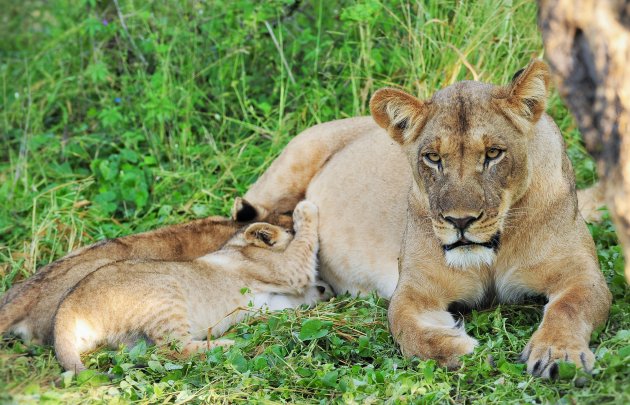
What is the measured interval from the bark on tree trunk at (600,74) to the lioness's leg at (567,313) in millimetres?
631

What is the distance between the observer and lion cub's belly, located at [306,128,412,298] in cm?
524

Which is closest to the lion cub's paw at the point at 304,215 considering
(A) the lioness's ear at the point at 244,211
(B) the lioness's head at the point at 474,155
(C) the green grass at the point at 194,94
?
(A) the lioness's ear at the point at 244,211

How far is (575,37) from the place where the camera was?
9.86 ft

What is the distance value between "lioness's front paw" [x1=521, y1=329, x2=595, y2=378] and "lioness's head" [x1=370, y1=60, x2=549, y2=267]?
487 mm

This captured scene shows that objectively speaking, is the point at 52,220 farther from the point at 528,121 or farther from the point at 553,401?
the point at 553,401

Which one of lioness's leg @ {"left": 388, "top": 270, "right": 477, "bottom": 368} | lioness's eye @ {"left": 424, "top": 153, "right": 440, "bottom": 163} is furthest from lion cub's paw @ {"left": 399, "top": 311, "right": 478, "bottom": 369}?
lioness's eye @ {"left": 424, "top": 153, "right": 440, "bottom": 163}

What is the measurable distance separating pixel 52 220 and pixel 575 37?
3.94 m

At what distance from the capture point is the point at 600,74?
295 cm

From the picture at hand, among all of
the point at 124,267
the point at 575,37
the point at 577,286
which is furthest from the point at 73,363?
the point at 575,37

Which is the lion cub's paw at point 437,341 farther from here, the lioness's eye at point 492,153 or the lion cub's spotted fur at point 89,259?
the lion cub's spotted fur at point 89,259

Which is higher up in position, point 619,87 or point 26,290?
point 619,87

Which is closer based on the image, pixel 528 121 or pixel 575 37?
pixel 575 37

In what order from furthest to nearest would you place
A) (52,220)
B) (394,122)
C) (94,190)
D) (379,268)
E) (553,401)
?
(94,190), (52,220), (379,268), (394,122), (553,401)

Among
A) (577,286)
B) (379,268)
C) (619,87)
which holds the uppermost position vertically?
(619,87)
